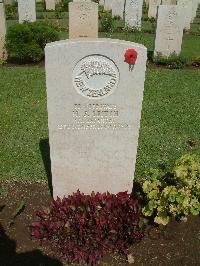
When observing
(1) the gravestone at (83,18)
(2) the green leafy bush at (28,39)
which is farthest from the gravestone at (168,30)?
(2) the green leafy bush at (28,39)

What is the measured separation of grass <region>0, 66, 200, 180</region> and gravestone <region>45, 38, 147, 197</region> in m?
1.05

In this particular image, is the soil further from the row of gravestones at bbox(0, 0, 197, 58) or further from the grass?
the row of gravestones at bbox(0, 0, 197, 58)

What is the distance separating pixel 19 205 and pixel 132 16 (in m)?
13.1

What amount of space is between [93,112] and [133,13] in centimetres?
1303

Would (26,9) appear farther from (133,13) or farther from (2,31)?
(2,31)

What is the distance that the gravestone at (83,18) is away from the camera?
1133 cm

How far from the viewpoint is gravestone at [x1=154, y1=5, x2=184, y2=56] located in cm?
1059

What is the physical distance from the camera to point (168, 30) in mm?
10938

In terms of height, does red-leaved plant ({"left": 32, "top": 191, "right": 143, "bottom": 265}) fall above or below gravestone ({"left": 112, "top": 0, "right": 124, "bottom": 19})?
below

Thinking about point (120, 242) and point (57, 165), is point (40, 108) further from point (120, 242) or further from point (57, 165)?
point (120, 242)

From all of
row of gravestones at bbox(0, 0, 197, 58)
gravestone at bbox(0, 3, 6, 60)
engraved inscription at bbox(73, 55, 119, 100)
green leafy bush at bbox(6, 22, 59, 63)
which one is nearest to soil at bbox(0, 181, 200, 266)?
engraved inscription at bbox(73, 55, 119, 100)

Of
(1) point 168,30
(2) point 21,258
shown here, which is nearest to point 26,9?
(1) point 168,30

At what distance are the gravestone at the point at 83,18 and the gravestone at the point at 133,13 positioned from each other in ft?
13.8

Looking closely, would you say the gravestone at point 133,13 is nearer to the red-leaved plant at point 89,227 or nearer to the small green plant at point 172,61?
the small green plant at point 172,61
